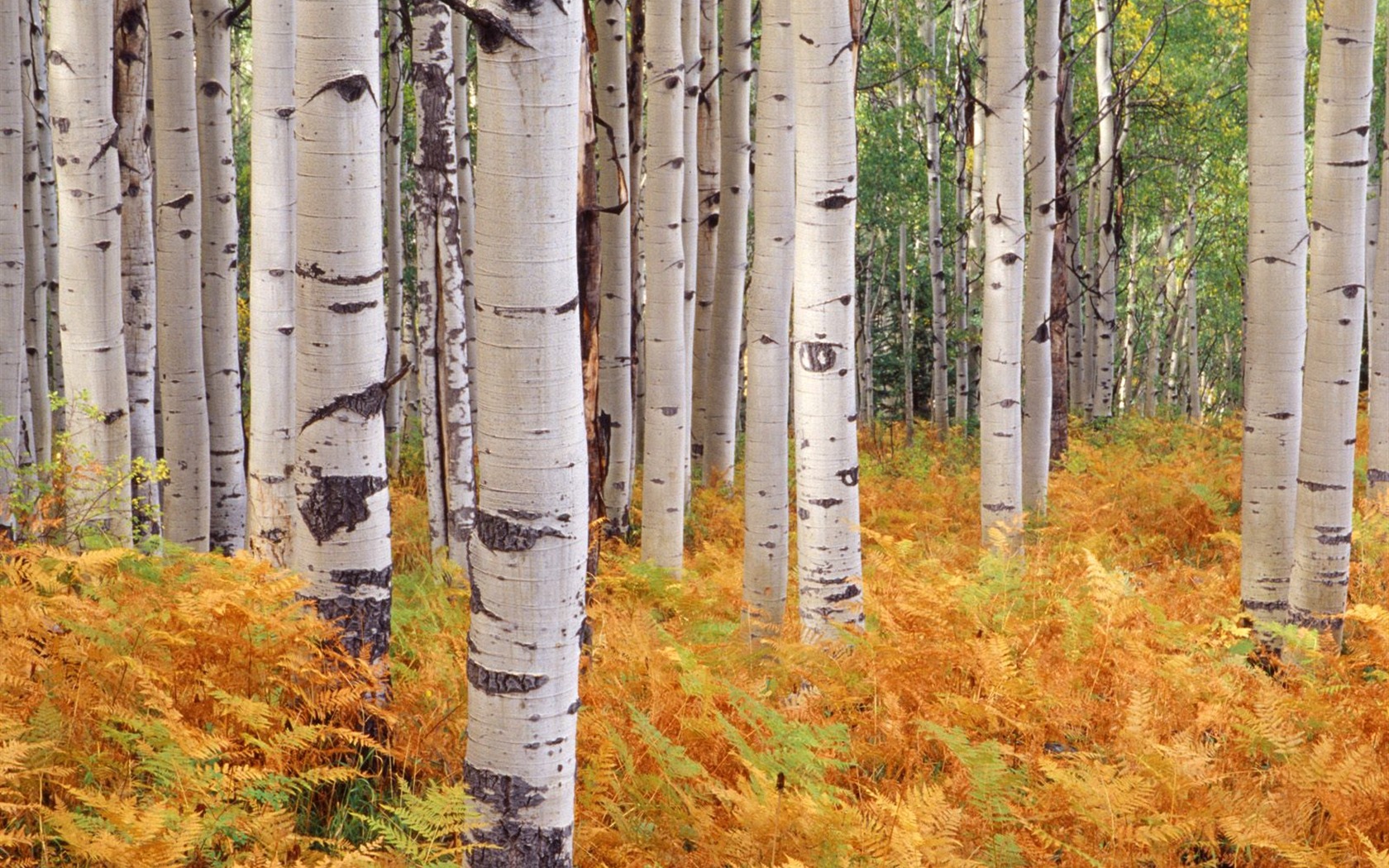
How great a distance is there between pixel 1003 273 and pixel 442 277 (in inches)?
157

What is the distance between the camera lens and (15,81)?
619cm

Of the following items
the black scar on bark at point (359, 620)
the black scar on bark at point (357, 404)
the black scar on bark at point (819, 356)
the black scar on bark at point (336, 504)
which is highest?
the black scar on bark at point (819, 356)

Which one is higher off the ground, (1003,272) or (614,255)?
(614,255)

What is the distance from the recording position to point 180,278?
6.57 meters

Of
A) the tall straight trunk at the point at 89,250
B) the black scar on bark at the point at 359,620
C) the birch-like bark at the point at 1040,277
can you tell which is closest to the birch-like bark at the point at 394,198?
the tall straight trunk at the point at 89,250

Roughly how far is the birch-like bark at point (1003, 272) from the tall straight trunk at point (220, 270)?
5.02 metres

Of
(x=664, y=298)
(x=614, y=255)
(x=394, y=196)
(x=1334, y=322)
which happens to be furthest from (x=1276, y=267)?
(x=394, y=196)

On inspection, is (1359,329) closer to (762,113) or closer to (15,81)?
(762,113)

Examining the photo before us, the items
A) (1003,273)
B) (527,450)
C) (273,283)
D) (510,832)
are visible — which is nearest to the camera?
(527,450)

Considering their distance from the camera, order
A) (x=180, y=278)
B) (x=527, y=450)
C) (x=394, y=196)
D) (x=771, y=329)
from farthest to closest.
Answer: (x=394, y=196) → (x=180, y=278) → (x=771, y=329) → (x=527, y=450)

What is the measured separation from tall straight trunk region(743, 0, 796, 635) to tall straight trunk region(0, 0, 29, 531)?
A: 3928mm

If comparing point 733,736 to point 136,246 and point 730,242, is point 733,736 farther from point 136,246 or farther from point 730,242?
point 730,242

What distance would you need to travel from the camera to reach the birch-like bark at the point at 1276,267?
515cm

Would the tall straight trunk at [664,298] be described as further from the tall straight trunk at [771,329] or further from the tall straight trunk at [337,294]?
the tall straight trunk at [337,294]
